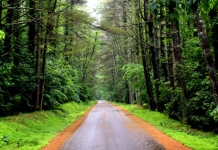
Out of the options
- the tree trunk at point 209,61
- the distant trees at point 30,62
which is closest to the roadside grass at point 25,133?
the distant trees at point 30,62

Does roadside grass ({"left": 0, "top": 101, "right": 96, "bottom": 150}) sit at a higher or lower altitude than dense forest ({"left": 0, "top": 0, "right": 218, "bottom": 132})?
lower

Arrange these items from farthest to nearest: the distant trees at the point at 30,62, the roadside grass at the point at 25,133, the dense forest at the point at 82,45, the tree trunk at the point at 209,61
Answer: the distant trees at the point at 30,62 < the dense forest at the point at 82,45 < the roadside grass at the point at 25,133 < the tree trunk at the point at 209,61

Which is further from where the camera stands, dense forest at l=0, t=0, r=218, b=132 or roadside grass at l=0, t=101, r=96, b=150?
dense forest at l=0, t=0, r=218, b=132

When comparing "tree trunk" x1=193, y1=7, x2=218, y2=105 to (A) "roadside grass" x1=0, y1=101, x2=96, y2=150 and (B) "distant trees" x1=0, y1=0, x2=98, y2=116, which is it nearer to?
(A) "roadside grass" x1=0, y1=101, x2=96, y2=150

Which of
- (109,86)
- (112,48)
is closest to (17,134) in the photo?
(112,48)

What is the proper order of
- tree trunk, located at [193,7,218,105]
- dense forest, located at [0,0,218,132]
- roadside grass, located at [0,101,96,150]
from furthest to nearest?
1. dense forest, located at [0,0,218,132]
2. roadside grass, located at [0,101,96,150]
3. tree trunk, located at [193,7,218,105]

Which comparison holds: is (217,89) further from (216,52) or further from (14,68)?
(14,68)

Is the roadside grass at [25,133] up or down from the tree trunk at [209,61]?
down

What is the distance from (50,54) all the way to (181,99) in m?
14.8

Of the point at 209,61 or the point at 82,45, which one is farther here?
the point at 82,45

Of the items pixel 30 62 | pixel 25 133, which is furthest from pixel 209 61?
pixel 30 62

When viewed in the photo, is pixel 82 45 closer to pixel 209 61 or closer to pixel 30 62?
pixel 30 62

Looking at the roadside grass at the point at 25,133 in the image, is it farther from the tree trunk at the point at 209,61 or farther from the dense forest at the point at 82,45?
the tree trunk at the point at 209,61

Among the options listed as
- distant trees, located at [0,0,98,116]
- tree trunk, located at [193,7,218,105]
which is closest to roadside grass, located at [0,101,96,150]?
distant trees, located at [0,0,98,116]
